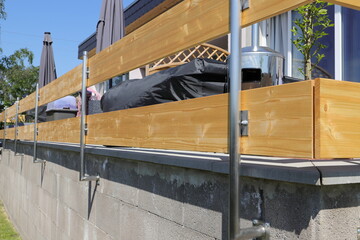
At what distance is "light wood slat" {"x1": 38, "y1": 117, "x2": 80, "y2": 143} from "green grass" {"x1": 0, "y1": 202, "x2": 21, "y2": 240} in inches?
120

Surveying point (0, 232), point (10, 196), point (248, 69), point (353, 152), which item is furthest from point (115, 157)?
point (10, 196)

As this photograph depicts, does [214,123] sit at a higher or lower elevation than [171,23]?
lower

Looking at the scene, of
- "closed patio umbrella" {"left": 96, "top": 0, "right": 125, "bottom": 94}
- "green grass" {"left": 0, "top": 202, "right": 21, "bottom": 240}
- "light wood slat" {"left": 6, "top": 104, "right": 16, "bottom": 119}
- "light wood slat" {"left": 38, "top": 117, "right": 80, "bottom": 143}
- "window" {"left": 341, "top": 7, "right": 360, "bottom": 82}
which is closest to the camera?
"light wood slat" {"left": 38, "top": 117, "right": 80, "bottom": 143}

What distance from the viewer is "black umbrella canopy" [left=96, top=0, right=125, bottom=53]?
243 inches

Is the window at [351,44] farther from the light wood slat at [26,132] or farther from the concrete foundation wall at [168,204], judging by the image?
the light wood slat at [26,132]

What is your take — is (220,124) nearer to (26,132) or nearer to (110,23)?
(110,23)

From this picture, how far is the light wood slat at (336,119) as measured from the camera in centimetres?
135

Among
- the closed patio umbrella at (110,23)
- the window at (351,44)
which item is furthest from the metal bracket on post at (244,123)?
the closed patio umbrella at (110,23)

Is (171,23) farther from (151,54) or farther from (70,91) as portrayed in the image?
(70,91)

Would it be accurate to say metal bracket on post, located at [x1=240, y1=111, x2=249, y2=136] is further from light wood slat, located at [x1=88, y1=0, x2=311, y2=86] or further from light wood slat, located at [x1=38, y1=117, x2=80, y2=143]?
light wood slat, located at [x1=38, y1=117, x2=80, y2=143]

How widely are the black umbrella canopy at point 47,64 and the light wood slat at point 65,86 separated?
561cm

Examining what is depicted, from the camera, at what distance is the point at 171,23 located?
89.4 inches

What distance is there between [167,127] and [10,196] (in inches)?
322

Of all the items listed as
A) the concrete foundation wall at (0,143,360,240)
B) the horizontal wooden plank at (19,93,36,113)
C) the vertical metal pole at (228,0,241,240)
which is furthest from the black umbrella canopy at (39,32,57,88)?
the vertical metal pole at (228,0,241,240)
